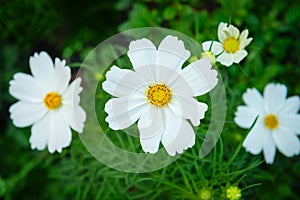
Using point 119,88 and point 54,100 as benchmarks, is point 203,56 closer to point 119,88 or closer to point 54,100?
point 119,88

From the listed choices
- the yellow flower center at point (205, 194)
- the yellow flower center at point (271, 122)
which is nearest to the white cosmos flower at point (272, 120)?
the yellow flower center at point (271, 122)

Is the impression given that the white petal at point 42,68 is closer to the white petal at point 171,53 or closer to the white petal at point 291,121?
the white petal at point 171,53

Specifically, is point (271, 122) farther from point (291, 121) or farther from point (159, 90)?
point (159, 90)

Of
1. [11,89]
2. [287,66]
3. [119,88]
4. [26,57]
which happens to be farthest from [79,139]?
[287,66]

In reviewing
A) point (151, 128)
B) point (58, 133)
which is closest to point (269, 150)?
point (151, 128)

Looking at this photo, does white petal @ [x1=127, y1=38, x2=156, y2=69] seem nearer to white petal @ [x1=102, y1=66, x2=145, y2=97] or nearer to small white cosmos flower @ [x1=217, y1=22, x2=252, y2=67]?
white petal @ [x1=102, y1=66, x2=145, y2=97]
